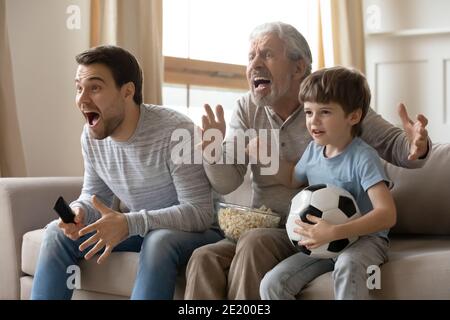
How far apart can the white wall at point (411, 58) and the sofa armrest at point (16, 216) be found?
2798 millimetres

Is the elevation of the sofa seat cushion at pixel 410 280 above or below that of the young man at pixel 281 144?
below

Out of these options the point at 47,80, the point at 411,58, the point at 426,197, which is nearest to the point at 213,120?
the point at 426,197

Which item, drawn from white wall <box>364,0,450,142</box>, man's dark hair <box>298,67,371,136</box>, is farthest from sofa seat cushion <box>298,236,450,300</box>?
white wall <box>364,0,450,142</box>

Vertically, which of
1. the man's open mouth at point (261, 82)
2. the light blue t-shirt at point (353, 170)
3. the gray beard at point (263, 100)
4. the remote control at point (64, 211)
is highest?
the man's open mouth at point (261, 82)

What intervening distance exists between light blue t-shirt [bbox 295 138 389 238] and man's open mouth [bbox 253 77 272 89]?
0.92 ft

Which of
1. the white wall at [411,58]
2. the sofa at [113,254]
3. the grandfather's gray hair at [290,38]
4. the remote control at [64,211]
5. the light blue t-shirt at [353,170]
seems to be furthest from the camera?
the white wall at [411,58]

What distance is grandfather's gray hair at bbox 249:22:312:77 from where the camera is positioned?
1957 millimetres

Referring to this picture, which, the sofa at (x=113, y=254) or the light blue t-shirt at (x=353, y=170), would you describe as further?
the sofa at (x=113, y=254)

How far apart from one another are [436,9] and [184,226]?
125 inches

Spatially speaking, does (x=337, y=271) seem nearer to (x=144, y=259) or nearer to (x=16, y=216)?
(x=144, y=259)

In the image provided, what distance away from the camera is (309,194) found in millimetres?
1581

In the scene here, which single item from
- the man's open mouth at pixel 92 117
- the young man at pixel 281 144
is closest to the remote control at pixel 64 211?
the man's open mouth at pixel 92 117

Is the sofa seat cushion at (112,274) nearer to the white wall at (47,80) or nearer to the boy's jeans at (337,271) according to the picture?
the boy's jeans at (337,271)

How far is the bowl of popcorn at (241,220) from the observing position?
176 centimetres
